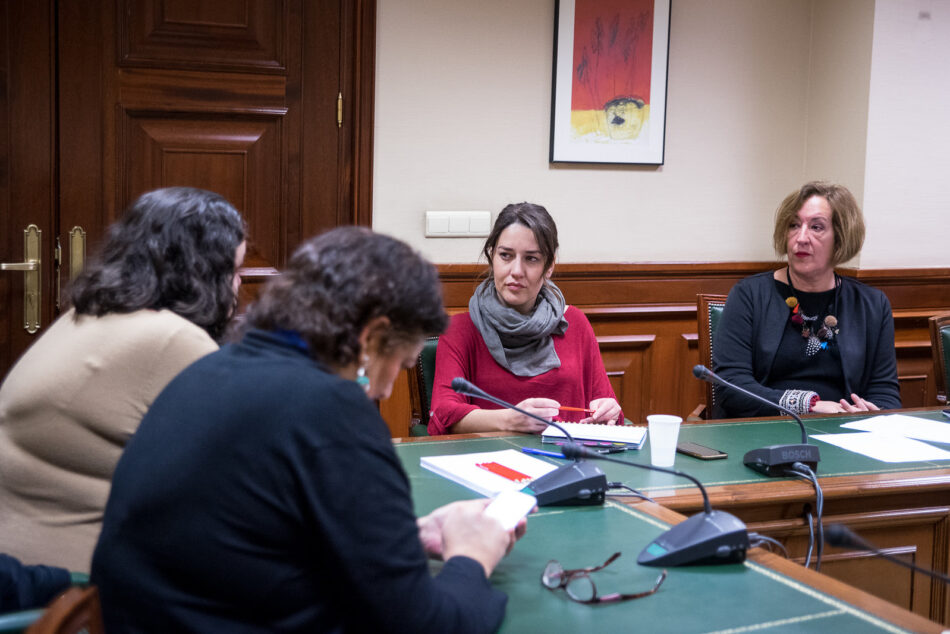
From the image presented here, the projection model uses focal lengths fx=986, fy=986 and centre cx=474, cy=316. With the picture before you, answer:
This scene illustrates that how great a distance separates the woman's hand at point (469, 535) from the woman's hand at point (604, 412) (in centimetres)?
108

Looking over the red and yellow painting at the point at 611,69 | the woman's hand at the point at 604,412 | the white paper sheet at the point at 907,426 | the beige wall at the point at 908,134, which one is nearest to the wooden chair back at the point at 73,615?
the woman's hand at the point at 604,412

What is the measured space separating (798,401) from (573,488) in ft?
4.34

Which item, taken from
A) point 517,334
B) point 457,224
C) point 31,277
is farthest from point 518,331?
point 31,277

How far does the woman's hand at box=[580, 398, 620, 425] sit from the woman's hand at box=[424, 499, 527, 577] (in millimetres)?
1077

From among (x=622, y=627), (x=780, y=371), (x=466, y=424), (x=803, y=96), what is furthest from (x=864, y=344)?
(x=622, y=627)

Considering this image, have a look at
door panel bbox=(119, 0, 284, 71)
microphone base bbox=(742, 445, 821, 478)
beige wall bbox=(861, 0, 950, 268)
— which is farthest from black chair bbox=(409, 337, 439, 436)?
beige wall bbox=(861, 0, 950, 268)

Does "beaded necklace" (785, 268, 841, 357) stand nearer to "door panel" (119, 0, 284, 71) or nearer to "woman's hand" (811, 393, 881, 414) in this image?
"woman's hand" (811, 393, 881, 414)

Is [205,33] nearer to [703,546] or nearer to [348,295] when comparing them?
[348,295]

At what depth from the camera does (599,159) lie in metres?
4.04

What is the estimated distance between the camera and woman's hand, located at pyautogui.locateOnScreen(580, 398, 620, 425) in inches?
99.5

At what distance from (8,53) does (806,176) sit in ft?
10.5

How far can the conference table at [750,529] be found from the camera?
132cm

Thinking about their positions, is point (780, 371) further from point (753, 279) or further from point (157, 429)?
point (157, 429)

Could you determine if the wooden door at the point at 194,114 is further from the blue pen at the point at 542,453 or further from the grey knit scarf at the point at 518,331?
the blue pen at the point at 542,453
